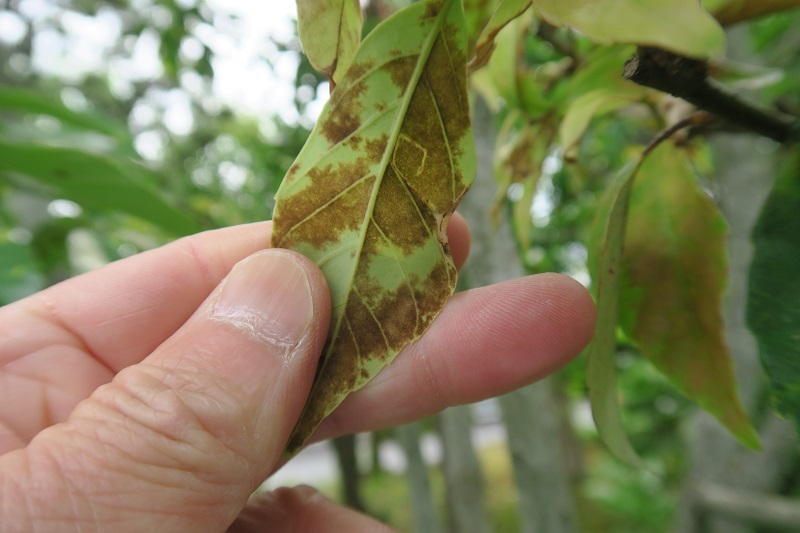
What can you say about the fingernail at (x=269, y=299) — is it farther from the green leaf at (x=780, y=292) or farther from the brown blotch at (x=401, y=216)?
the green leaf at (x=780, y=292)

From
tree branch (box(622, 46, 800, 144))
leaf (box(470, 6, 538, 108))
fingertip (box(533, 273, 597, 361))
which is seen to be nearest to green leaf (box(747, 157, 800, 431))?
tree branch (box(622, 46, 800, 144))

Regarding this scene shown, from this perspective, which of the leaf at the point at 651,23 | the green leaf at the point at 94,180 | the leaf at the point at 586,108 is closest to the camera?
the leaf at the point at 651,23

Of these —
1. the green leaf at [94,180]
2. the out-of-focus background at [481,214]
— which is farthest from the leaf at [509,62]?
the green leaf at [94,180]

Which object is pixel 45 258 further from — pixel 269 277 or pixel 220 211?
pixel 269 277

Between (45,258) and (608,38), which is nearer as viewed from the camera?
(608,38)

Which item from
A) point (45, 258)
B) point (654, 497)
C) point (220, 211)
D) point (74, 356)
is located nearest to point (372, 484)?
point (654, 497)

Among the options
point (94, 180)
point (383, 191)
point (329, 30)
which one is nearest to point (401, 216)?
point (383, 191)
